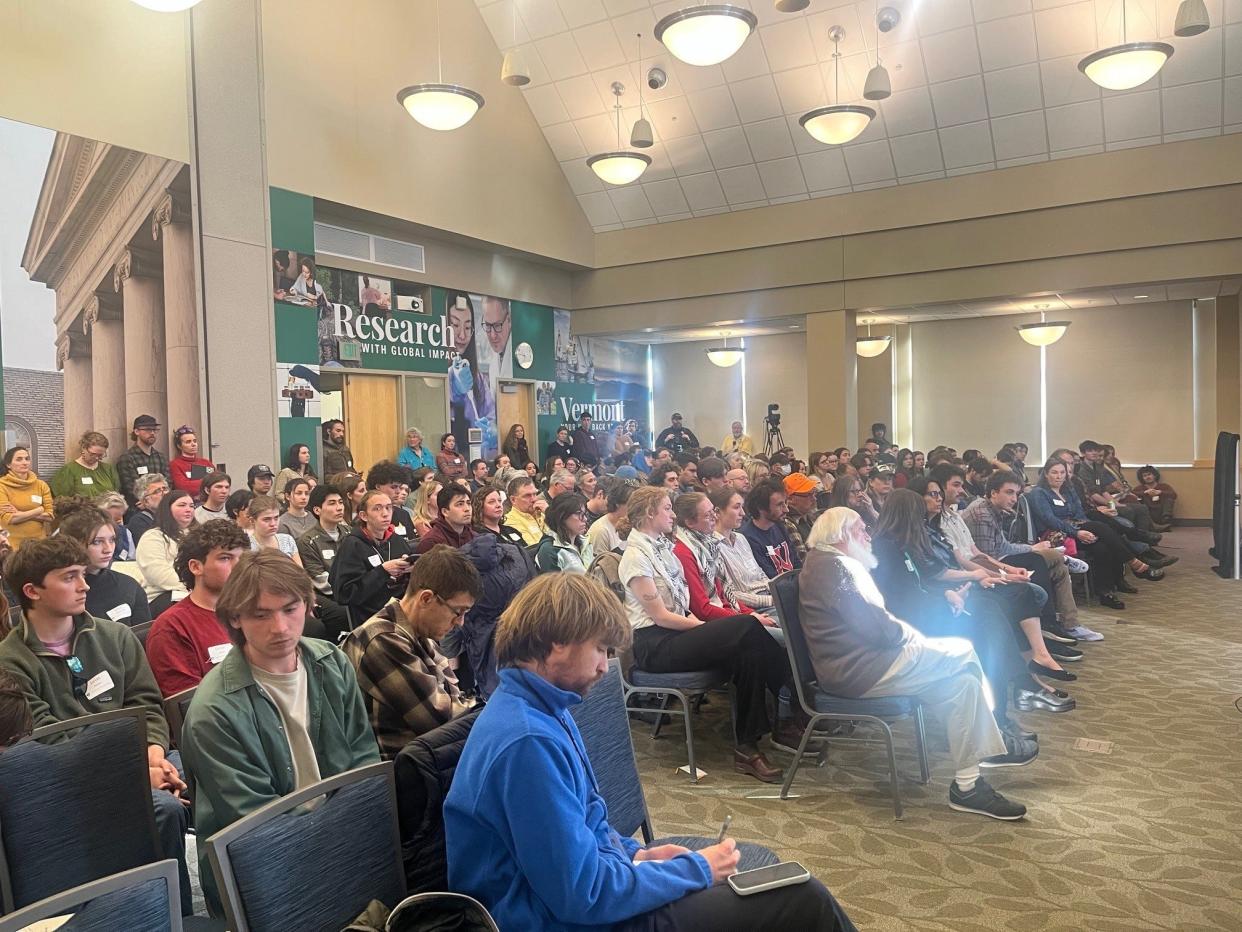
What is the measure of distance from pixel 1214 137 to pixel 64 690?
1262 centimetres

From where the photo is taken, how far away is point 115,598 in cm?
359

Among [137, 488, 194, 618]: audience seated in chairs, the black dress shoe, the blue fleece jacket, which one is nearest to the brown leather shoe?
the black dress shoe

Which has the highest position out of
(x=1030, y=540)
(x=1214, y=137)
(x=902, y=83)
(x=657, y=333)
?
(x=902, y=83)

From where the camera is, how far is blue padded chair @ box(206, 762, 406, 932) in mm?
1443

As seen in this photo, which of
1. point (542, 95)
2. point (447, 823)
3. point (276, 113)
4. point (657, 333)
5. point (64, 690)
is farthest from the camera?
point (657, 333)

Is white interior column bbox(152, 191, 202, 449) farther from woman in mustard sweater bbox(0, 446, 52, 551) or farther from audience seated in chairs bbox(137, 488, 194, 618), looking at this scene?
audience seated in chairs bbox(137, 488, 194, 618)

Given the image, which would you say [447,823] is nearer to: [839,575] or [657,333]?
[839,575]

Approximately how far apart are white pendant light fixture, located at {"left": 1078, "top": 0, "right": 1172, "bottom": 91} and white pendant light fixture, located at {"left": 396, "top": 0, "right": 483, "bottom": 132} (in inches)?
225

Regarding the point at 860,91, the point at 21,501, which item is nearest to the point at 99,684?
the point at 21,501

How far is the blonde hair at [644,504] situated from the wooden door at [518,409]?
918cm

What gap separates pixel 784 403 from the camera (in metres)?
18.0

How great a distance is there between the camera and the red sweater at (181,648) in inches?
116

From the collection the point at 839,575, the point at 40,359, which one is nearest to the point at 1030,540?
the point at 839,575

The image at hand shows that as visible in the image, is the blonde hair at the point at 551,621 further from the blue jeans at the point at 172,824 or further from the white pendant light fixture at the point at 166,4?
the white pendant light fixture at the point at 166,4
